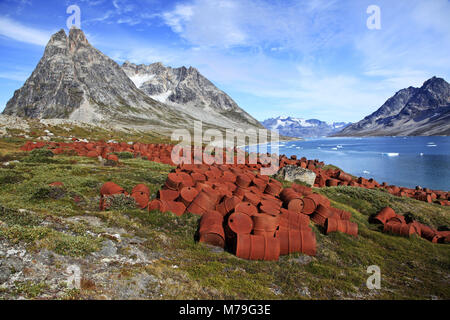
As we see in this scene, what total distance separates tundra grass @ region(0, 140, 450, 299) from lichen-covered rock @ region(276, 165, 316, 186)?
9.88 meters

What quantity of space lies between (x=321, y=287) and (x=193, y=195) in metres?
7.29

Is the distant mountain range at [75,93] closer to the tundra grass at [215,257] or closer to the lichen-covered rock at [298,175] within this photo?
the lichen-covered rock at [298,175]

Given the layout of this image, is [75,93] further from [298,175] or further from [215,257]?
[215,257]

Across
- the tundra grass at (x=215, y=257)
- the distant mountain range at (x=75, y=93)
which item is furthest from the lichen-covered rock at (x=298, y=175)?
the distant mountain range at (x=75, y=93)

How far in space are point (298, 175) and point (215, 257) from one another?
61.2ft

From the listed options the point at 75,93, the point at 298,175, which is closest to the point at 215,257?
the point at 298,175

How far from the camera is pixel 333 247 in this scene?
1134 cm

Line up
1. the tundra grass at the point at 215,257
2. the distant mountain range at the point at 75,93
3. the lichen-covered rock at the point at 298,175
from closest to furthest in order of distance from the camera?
the tundra grass at the point at 215,257 → the lichen-covered rock at the point at 298,175 → the distant mountain range at the point at 75,93

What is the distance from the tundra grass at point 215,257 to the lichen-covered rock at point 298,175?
9.88 meters

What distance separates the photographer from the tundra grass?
680 centimetres

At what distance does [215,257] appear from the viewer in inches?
345

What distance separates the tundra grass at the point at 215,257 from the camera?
6.80 meters

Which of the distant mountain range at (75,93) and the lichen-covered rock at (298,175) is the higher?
the distant mountain range at (75,93)
